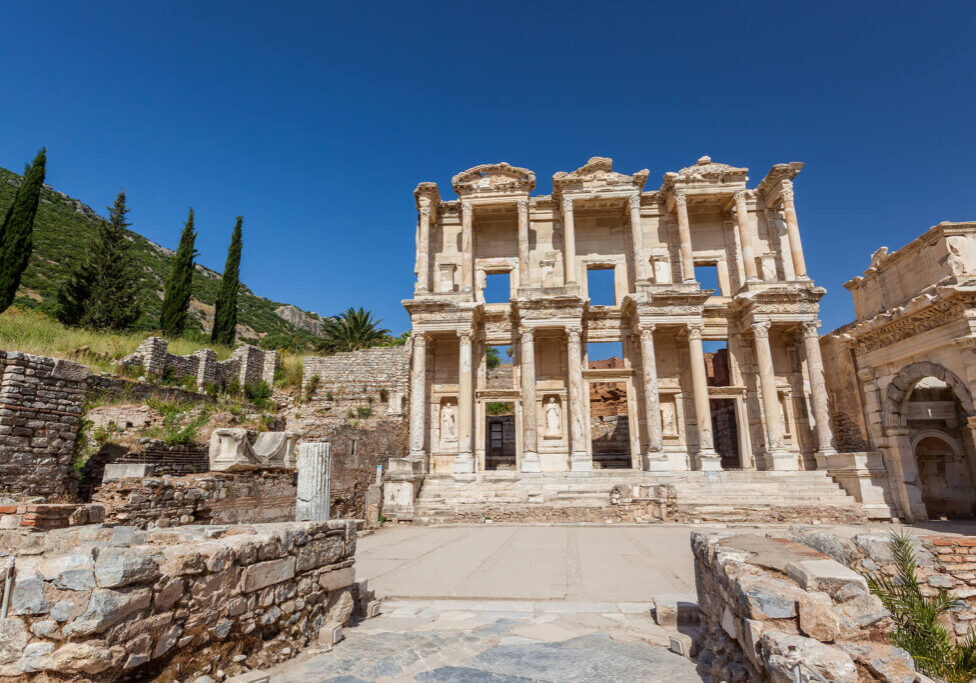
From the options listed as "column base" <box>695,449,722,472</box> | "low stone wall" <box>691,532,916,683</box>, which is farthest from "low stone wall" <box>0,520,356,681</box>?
"column base" <box>695,449,722,472</box>

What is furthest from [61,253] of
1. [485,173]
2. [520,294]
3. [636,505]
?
[636,505]

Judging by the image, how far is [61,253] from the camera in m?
37.4

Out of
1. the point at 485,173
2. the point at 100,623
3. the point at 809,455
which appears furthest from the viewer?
the point at 485,173

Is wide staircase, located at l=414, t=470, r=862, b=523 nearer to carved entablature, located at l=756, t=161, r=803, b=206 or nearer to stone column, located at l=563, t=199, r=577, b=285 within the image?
stone column, located at l=563, t=199, r=577, b=285

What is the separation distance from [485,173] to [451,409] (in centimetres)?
1062

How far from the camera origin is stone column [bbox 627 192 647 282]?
70.8ft

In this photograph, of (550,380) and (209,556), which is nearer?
(209,556)

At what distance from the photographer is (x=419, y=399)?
2045 cm

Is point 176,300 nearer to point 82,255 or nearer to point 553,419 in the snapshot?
point 82,255

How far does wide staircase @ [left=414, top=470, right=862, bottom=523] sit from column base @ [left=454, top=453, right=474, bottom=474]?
35.4 inches

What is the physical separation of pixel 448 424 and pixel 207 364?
1219cm

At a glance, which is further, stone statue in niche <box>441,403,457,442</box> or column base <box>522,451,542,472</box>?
stone statue in niche <box>441,403,457,442</box>

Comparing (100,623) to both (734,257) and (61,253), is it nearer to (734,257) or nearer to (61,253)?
(734,257)

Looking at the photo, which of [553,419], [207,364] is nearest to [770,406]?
[553,419]
